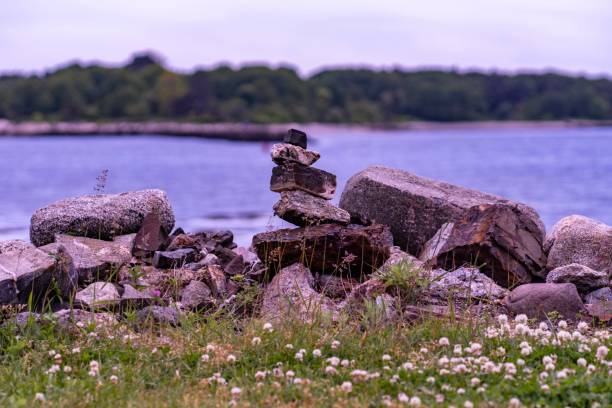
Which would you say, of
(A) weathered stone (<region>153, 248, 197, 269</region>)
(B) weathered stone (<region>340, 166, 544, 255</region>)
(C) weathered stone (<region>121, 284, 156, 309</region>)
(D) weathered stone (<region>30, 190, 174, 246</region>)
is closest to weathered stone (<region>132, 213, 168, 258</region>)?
(D) weathered stone (<region>30, 190, 174, 246</region>)

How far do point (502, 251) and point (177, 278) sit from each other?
406cm

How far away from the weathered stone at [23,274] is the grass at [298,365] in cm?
67

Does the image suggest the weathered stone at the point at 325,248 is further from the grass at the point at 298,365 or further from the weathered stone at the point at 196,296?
the grass at the point at 298,365

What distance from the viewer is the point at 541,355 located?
7.28 meters

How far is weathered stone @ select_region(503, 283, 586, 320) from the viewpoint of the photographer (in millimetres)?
9211

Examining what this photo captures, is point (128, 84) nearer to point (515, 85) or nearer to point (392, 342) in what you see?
point (515, 85)

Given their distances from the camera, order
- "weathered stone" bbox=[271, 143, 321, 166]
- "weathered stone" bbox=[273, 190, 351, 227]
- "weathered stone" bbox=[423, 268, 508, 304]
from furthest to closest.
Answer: "weathered stone" bbox=[271, 143, 321, 166] → "weathered stone" bbox=[273, 190, 351, 227] → "weathered stone" bbox=[423, 268, 508, 304]

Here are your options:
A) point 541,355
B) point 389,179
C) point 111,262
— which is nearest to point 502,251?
point 389,179

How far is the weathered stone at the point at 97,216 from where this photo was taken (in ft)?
40.5

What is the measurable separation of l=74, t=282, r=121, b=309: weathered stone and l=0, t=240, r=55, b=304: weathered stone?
0.47 meters

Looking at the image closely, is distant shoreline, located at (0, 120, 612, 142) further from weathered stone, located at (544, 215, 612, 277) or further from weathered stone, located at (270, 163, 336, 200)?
weathered stone, located at (270, 163, 336, 200)

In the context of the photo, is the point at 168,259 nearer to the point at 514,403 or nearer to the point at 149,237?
the point at 149,237

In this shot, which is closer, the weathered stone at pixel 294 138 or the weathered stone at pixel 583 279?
the weathered stone at pixel 583 279

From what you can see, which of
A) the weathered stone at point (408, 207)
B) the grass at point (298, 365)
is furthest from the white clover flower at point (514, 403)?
the weathered stone at point (408, 207)
